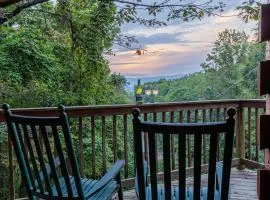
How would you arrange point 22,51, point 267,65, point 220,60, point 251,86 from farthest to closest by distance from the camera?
point 220,60 < point 251,86 < point 22,51 < point 267,65

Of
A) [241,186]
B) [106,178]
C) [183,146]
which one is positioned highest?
[183,146]

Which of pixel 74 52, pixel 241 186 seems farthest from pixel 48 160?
pixel 74 52

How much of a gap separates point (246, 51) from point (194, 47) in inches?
134

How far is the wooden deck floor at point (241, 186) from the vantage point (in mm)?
3539

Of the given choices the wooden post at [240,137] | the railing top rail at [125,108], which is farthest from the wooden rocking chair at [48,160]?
the wooden post at [240,137]

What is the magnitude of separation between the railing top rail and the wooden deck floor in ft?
2.90

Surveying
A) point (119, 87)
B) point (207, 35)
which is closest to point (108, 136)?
point (119, 87)

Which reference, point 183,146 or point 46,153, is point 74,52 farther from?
point 183,146

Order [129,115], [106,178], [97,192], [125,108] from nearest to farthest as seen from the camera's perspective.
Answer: [106,178], [97,192], [125,108], [129,115]

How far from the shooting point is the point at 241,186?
152 inches

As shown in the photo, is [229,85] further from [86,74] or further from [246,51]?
[86,74]

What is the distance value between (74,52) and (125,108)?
13.8 ft

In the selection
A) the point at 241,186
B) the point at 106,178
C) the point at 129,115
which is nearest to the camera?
the point at 106,178

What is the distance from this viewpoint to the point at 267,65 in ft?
1.96
